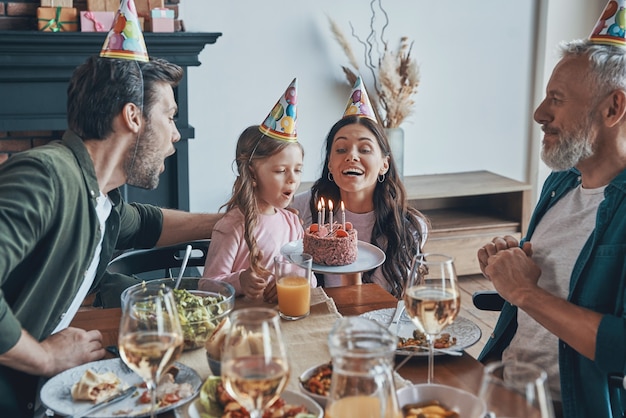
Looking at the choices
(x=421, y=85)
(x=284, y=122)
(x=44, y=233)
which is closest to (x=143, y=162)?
(x=44, y=233)

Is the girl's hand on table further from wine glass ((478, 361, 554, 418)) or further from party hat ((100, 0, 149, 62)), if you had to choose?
wine glass ((478, 361, 554, 418))

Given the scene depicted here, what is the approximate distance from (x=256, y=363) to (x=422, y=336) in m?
0.64

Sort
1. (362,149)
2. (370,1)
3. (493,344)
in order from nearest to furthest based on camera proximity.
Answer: (493,344)
(362,149)
(370,1)

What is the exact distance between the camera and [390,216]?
2664mm

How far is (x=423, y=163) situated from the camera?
4793 mm

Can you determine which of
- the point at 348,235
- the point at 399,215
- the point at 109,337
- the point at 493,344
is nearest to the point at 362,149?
the point at 399,215

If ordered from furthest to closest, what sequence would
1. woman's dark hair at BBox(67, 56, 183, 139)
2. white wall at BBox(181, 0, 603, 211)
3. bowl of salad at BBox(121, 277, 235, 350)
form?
white wall at BBox(181, 0, 603, 211)
woman's dark hair at BBox(67, 56, 183, 139)
bowl of salad at BBox(121, 277, 235, 350)

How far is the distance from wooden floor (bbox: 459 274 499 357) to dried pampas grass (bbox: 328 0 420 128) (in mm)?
1041

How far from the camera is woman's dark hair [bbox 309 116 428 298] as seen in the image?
253 cm

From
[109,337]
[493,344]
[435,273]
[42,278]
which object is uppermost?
[435,273]

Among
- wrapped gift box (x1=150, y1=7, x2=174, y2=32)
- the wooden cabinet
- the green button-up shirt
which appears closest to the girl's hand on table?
the green button-up shirt

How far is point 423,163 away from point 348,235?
2.82 m

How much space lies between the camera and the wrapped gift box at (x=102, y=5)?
369cm

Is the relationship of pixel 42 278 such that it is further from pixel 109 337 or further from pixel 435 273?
pixel 435 273
